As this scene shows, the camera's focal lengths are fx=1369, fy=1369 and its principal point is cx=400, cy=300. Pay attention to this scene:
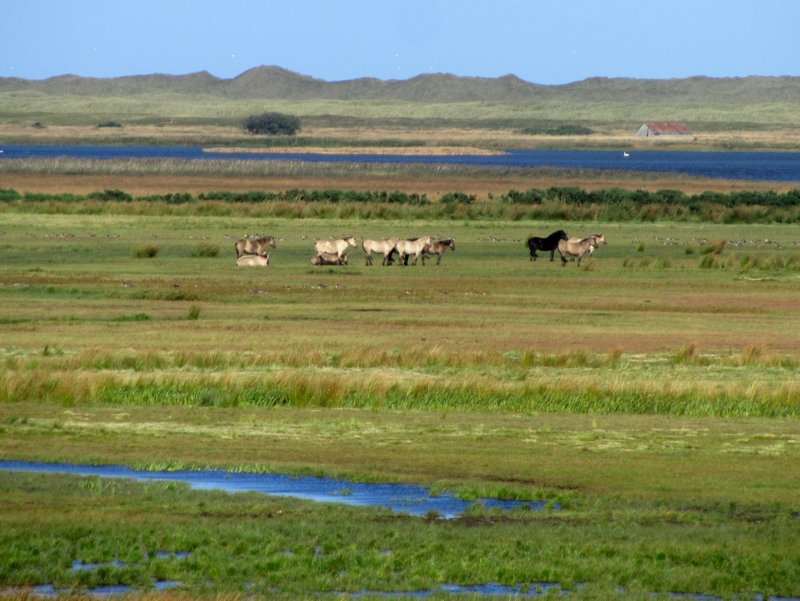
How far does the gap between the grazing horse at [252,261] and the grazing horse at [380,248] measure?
364cm

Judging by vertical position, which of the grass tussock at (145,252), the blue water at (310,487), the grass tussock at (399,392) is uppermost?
the blue water at (310,487)

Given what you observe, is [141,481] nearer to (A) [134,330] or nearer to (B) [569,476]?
(B) [569,476]

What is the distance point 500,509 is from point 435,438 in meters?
4.26

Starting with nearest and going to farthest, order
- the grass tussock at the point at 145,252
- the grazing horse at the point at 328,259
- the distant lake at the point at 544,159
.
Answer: the grazing horse at the point at 328,259 < the grass tussock at the point at 145,252 < the distant lake at the point at 544,159

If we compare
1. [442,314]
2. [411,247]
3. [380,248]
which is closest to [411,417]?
[442,314]

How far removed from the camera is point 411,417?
19.8m

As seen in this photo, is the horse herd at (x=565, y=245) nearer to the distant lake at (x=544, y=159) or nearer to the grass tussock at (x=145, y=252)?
the grass tussock at (x=145, y=252)

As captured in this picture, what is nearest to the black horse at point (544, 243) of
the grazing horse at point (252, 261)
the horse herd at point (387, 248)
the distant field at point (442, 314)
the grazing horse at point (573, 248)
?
the horse herd at point (387, 248)

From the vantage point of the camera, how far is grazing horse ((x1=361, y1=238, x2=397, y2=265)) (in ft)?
147

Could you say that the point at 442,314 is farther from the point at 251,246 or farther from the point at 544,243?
the point at 544,243

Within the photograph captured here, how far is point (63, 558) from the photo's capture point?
1140cm

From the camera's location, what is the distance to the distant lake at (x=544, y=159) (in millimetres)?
130625

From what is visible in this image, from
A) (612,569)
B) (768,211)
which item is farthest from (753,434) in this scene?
(768,211)

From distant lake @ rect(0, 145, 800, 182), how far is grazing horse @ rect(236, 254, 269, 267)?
245 ft
